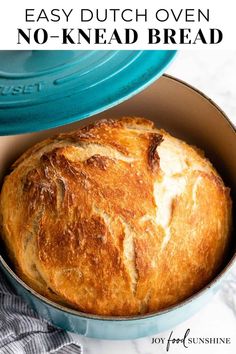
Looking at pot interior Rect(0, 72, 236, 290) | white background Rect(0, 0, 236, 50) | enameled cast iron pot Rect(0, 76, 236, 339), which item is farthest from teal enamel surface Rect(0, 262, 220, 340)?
white background Rect(0, 0, 236, 50)

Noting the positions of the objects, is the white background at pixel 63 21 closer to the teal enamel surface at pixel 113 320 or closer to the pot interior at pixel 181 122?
the pot interior at pixel 181 122

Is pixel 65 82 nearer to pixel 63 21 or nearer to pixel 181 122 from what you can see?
pixel 63 21

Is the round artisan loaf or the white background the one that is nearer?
the white background

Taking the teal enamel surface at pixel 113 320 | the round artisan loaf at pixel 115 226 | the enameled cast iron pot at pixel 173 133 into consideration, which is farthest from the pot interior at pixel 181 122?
the teal enamel surface at pixel 113 320

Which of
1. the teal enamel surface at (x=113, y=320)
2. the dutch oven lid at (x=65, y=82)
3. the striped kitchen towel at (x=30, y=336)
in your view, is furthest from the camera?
the striped kitchen towel at (x=30, y=336)

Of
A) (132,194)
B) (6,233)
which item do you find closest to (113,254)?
(132,194)

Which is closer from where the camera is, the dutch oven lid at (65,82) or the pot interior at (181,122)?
the dutch oven lid at (65,82)

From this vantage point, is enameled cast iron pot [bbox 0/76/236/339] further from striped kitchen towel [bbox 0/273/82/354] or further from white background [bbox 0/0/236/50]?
white background [bbox 0/0/236/50]
